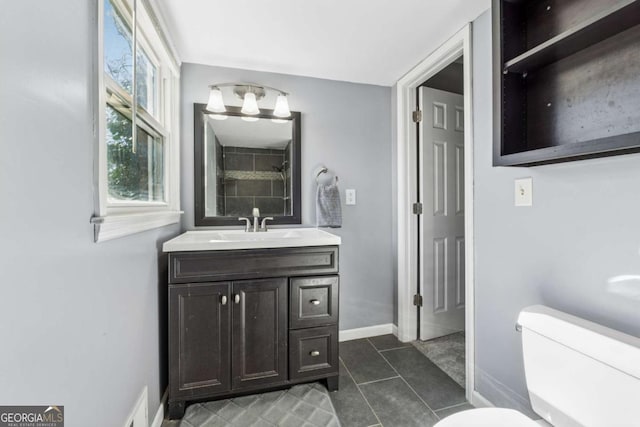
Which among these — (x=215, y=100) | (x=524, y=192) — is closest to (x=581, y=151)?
(x=524, y=192)

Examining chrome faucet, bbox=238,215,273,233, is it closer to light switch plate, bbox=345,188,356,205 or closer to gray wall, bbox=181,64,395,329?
gray wall, bbox=181,64,395,329

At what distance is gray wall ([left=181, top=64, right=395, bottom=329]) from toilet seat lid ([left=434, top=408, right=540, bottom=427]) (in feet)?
4.67

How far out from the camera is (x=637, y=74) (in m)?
0.96

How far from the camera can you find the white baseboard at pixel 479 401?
1530 millimetres

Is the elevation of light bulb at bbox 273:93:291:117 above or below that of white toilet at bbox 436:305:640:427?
above

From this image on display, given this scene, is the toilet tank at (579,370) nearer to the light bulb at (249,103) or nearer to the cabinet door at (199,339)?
the cabinet door at (199,339)

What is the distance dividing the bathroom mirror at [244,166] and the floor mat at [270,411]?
3.69 feet

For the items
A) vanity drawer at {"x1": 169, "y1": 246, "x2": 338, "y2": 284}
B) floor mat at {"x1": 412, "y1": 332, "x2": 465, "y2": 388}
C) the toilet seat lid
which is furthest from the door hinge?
the toilet seat lid

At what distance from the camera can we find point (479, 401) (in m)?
1.58

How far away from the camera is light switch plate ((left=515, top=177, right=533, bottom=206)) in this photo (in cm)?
131

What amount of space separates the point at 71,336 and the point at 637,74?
1.86 metres

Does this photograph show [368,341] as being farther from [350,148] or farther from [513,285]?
[350,148]

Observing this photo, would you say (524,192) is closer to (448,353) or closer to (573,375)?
(573,375)

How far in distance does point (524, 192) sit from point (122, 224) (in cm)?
166
